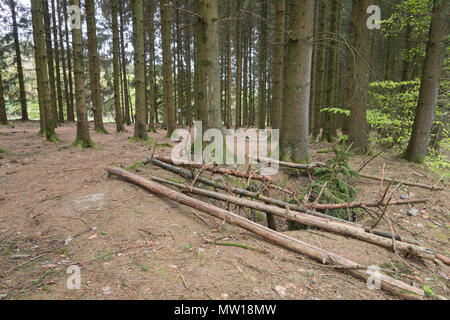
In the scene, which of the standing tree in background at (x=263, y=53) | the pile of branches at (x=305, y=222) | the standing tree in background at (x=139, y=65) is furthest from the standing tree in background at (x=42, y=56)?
the standing tree in background at (x=263, y=53)

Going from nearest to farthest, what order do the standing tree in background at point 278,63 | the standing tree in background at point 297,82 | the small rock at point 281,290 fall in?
the small rock at point 281,290 < the standing tree in background at point 297,82 < the standing tree in background at point 278,63

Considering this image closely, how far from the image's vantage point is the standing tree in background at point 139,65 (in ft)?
31.1

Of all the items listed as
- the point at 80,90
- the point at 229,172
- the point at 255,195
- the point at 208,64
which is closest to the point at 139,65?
the point at 80,90

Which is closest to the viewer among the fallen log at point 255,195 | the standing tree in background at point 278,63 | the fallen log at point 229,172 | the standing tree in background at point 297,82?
the fallen log at point 255,195

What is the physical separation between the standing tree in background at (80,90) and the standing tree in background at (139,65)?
1906mm

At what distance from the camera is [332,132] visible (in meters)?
13.2

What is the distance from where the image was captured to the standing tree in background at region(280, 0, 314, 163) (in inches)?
247

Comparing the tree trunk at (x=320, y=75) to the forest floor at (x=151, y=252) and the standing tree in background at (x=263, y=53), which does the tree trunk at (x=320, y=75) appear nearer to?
the standing tree in background at (x=263, y=53)

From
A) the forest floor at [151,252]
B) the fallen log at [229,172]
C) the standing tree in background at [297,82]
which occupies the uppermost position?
the standing tree in background at [297,82]

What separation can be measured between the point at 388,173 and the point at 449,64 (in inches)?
223

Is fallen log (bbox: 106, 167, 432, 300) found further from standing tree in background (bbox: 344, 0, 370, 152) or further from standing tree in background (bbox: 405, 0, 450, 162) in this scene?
standing tree in background (bbox: 405, 0, 450, 162)

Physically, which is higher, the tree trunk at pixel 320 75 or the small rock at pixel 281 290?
the tree trunk at pixel 320 75
